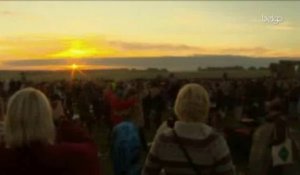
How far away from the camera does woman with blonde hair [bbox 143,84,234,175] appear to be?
3932 mm

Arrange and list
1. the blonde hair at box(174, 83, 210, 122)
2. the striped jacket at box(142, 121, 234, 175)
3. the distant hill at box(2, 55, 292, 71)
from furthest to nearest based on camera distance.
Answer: the distant hill at box(2, 55, 292, 71), the blonde hair at box(174, 83, 210, 122), the striped jacket at box(142, 121, 234, 175)

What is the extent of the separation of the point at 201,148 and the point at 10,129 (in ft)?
4.29

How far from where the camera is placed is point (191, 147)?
3.96 meters

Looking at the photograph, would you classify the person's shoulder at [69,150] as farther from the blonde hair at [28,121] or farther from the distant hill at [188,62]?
the distant hill at [188,62]

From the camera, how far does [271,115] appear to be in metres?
6.33

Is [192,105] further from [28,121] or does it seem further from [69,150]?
[28,121]

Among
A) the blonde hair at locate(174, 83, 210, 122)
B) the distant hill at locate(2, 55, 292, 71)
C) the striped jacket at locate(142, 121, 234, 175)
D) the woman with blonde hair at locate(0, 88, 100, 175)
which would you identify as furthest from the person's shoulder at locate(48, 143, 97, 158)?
the distant hill at locate(2, 55, 292, 71)

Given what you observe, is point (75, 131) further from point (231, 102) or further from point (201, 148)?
point (231, 102)

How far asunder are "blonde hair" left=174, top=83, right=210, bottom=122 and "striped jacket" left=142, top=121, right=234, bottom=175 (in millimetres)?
62

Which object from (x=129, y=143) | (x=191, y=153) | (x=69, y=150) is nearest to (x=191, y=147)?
(x=191, y=153)

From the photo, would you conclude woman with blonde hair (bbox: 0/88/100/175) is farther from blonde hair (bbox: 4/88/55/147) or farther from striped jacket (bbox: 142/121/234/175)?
striped jacket (bbox: 142/121/234/175)

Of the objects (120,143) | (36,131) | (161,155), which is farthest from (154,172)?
(120,143)

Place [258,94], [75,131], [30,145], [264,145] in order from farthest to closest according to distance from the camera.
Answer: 1. [258,94]
2. [264,145]
3. [75,131]
4. [30,145]

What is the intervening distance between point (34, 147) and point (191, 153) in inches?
47.6
